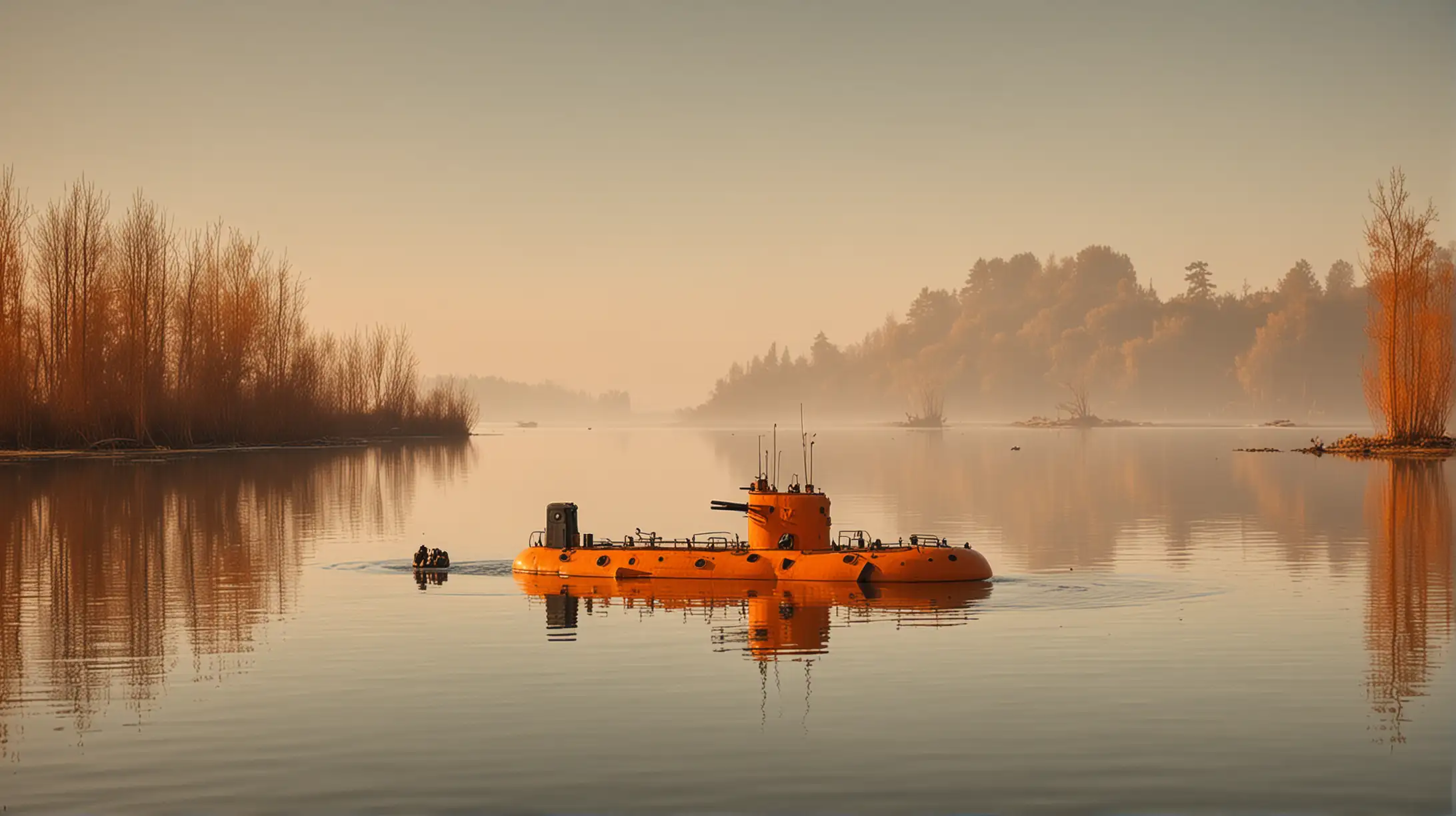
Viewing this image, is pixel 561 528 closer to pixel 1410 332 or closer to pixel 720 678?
pixel 720 678

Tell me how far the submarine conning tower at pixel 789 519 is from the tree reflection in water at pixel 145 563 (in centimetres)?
1522

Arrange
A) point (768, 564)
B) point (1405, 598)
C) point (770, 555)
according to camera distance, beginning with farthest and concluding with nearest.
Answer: point (770, 555) < point (768, 564) < point (1405, 598)

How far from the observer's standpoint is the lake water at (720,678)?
21.7m

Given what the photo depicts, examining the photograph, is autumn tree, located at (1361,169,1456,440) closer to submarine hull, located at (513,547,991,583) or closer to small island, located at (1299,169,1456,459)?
small island, located at (1299,169,1456,459)

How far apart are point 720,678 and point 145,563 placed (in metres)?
29.7

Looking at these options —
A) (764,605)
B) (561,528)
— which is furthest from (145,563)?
(764,605)

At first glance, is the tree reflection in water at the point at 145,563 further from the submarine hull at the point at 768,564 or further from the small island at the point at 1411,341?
the small island at the point at 1411,341

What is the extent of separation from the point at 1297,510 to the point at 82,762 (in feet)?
221

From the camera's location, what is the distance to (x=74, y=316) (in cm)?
11006

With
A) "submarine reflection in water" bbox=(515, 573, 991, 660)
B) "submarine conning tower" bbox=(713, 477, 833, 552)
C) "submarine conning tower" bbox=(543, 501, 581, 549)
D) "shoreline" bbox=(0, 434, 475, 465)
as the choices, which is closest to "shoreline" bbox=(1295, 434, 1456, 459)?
"submarine conning tower" bbox=(713, 477, 833, 552)

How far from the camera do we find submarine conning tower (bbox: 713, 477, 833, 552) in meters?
47.5

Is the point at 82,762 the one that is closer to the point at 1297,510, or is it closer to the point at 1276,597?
the point at 1276,597

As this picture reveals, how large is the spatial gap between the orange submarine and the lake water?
102 cm

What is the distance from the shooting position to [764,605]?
41531 millimetres
